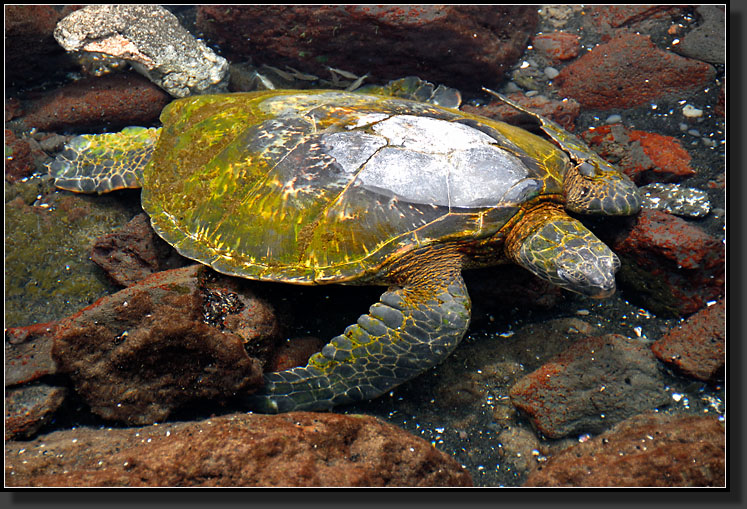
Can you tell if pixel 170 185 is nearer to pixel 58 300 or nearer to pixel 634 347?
pixel 58 300

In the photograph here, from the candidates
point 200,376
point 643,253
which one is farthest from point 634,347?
point 200,376

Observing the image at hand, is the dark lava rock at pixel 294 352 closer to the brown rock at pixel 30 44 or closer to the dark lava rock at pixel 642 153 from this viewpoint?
the dark lava rock at pixel 642 153

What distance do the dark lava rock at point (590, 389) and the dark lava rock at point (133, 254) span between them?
8.31 ft

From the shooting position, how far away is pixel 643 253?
3340 millimetres

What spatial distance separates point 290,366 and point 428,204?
4.37 feet

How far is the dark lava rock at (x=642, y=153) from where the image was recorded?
12.3ft

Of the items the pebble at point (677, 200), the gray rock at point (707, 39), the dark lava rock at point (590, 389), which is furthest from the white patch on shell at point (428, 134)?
the gray rock at point (707, 39)

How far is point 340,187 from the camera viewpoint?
3.09 meters

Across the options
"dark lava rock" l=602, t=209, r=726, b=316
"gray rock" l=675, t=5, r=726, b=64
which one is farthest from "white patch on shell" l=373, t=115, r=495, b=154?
"gray rock" l=675, t=5, r=726, b=64

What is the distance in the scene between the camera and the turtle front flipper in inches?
112

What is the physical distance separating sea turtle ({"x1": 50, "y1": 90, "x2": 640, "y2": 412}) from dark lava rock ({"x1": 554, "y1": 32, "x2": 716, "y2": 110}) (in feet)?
3.92

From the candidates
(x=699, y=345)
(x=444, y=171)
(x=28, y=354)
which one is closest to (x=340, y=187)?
(x=444, y=171)

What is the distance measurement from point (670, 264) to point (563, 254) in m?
0.83

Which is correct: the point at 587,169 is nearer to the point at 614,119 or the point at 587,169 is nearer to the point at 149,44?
the point at 614,119
